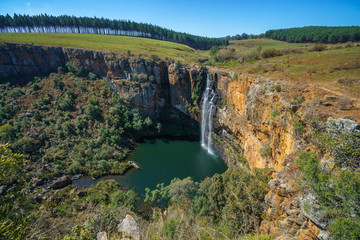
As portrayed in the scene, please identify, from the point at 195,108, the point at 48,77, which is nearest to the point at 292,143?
the point at 195,108

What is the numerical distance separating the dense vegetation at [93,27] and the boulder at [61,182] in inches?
3478

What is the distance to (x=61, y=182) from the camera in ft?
87.0

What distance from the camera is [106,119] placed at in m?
40.4

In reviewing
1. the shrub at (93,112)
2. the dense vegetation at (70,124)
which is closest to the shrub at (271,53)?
the dense vegetation at (70,124)

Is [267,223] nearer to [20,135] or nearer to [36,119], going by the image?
[20,135]

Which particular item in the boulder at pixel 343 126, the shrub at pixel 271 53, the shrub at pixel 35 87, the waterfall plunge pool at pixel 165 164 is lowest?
the waterfall plunge pool at pixel 165 164

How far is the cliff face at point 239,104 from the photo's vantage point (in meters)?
10.3

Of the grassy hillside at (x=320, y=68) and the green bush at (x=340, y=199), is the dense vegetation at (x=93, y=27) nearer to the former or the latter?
the grassy hillside at (x=320, y=68)

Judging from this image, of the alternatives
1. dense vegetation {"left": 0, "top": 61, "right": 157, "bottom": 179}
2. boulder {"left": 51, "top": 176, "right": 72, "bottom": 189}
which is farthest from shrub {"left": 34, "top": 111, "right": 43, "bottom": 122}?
boulder {"left": 51, "top": 176, "right": 72, "bottom": 189}

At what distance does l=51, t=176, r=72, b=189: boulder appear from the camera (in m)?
25.9

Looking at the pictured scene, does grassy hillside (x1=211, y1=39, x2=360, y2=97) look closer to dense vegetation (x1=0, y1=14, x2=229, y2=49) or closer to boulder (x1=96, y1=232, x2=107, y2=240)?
boulder (x1=96, y1=232, x2=107, y2=240)

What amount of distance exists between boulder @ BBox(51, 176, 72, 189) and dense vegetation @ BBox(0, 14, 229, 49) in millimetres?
88346

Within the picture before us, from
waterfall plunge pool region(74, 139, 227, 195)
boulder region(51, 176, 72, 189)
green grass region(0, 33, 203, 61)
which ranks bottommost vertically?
waterfall plunge pool region(74, 139, 227, 195)

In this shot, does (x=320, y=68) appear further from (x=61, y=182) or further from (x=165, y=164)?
(x=61, y=182)
